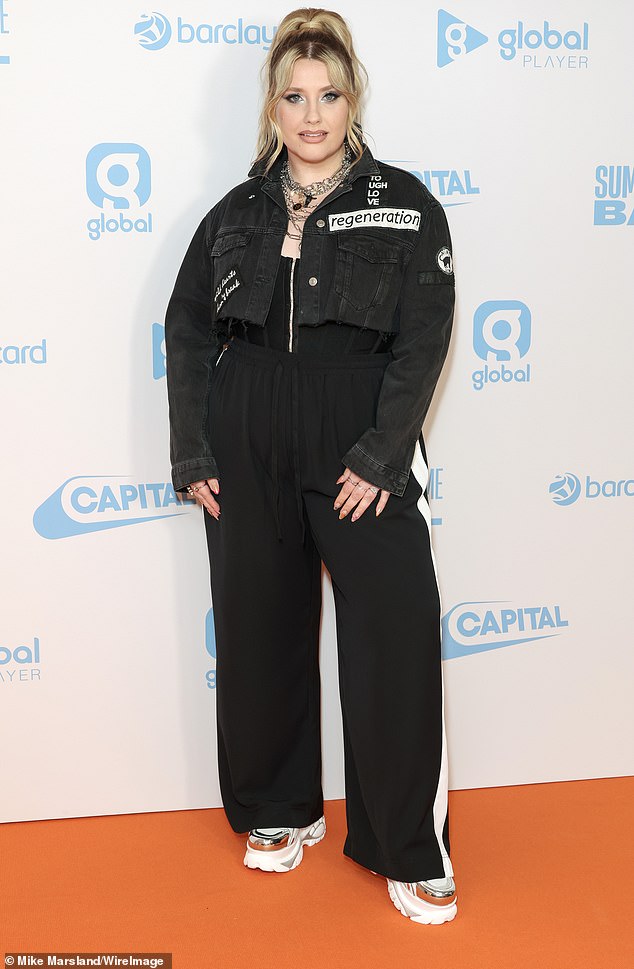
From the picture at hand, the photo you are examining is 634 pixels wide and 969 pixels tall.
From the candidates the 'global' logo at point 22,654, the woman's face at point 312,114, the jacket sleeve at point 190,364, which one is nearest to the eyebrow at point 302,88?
the woman's face at point 312,114

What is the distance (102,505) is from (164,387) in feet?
1.07

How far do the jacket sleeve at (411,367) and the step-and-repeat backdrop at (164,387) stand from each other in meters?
0.37

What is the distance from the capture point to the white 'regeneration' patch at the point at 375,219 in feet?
6.51

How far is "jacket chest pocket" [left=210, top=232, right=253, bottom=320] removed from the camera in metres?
2.03

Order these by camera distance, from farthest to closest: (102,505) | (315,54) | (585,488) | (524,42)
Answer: (585,488), (102,505), (524,42), (315,54)

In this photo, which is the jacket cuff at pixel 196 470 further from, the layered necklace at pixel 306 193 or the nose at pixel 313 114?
the nose at pixel 313 114

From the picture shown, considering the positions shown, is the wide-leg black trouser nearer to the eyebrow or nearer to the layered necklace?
the layered necklace

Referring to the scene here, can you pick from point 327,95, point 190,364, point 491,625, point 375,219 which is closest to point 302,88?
point 327,95

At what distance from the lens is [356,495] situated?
1.98 meters

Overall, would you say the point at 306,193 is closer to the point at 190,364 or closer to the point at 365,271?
the point at 365,271

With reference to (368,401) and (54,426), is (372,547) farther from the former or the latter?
(54,426)

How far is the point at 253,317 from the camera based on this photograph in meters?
2.02

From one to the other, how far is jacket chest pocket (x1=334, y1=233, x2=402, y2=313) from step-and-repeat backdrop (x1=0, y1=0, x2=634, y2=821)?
401 millimetres

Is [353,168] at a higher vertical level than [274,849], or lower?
higher
